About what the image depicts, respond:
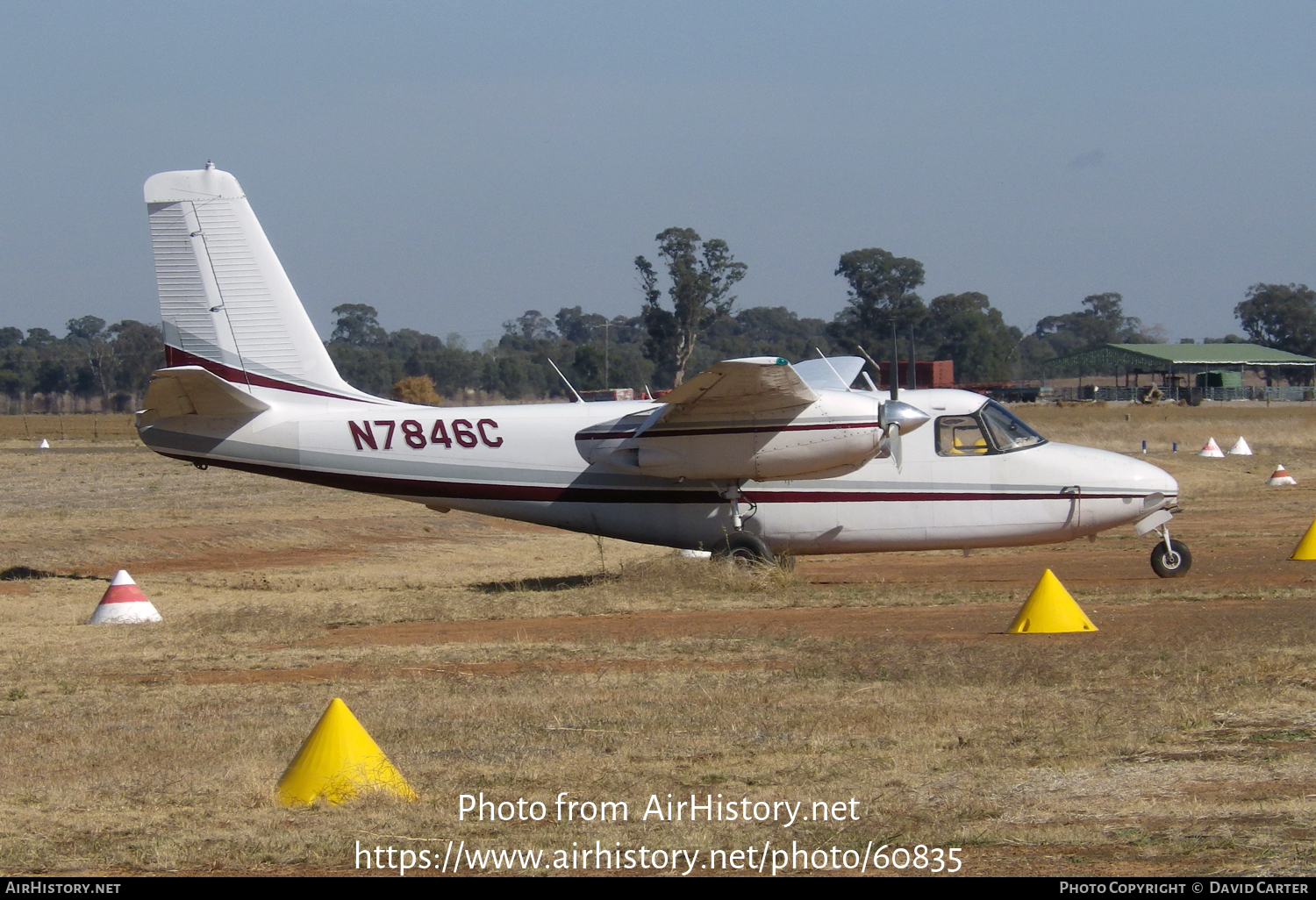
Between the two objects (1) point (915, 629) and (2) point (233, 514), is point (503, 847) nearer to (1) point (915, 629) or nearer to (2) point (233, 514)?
(1) point (915, 629)

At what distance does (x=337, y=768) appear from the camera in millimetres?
6633

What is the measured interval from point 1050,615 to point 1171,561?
4.95m

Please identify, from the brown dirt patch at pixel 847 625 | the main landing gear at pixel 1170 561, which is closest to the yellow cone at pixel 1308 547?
the main landing gear at pixel 1170 561

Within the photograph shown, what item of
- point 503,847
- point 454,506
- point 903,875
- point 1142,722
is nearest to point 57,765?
point 503,847

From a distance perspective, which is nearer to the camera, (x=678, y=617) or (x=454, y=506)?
(x=678, y=617)

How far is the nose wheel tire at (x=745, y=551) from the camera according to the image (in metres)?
16.5

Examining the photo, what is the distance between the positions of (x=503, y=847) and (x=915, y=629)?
7.12 m

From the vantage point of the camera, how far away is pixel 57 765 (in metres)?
7.76

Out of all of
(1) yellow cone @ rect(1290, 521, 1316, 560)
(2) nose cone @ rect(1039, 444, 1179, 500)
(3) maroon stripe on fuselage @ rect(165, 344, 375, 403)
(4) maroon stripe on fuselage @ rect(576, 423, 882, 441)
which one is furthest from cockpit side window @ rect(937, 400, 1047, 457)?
(3) maroon stripe on fuselage @ rect(165, 344, 375, 403)

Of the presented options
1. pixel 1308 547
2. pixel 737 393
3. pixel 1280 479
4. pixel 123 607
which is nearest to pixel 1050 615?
pixel 737 393

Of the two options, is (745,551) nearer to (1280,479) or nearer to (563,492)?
(563,492)

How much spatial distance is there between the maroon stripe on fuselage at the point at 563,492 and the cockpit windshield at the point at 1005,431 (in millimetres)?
664

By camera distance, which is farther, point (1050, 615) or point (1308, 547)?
point (1308, 547)

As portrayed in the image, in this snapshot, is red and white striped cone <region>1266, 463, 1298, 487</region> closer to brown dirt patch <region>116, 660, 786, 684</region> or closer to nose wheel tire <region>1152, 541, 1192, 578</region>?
nose wheel tire <region>1152, 541, 1192, 578</region>
